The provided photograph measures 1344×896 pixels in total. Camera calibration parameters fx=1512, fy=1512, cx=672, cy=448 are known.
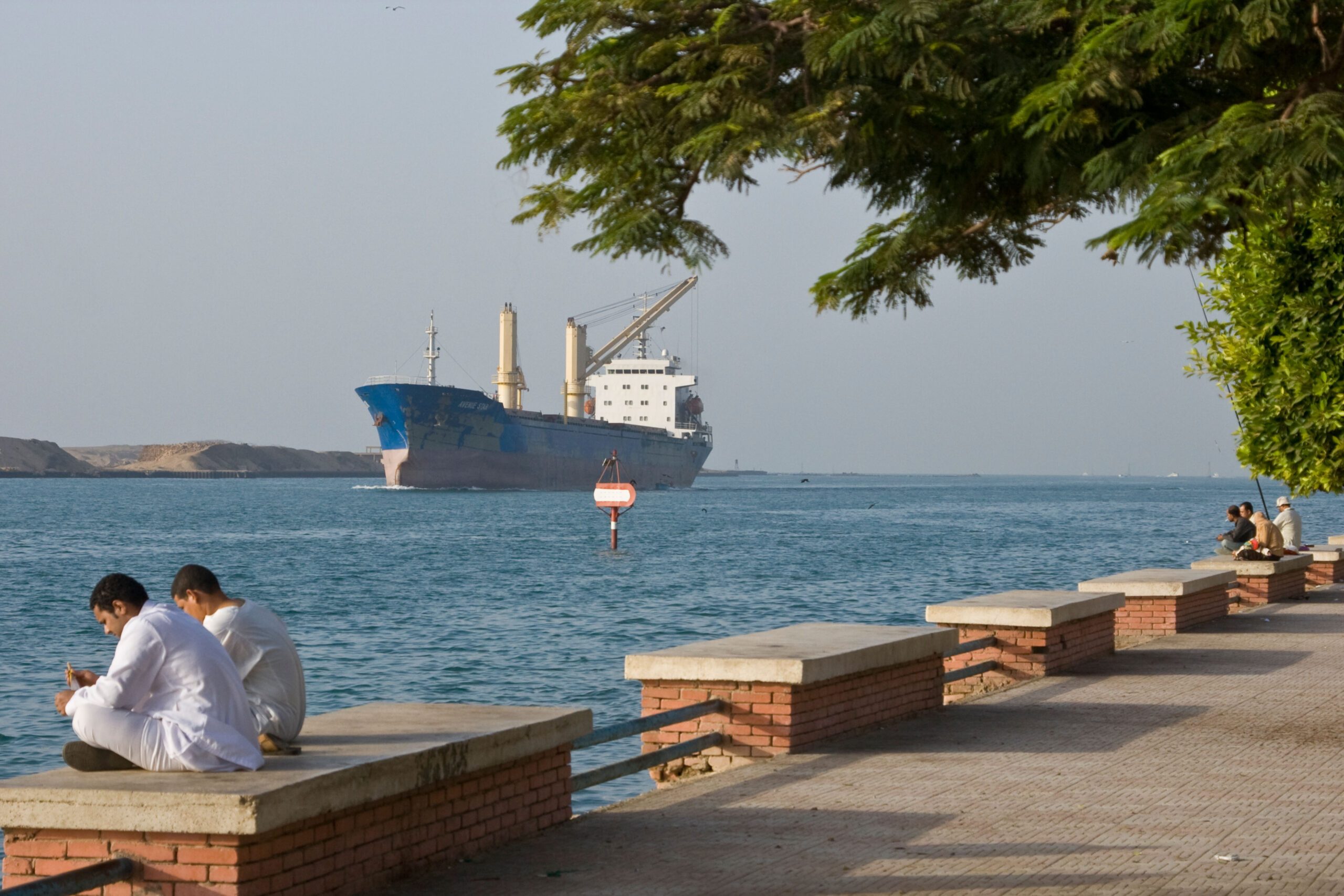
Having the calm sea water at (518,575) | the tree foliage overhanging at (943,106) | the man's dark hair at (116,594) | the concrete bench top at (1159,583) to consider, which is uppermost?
the tree foliage overhanging at (943,106)

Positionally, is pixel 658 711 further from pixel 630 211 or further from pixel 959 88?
pixel 959 88

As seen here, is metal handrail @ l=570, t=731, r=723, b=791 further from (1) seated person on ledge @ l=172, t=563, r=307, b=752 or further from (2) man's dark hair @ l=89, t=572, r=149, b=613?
(2) man's dark hair @ l=89, t=572, r=149, b=613

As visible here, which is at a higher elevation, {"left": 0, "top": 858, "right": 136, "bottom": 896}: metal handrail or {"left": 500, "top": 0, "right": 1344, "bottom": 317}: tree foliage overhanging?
{"left": 500, "top": 0, "right": 1344, "bottom": 317}: tree foliage overhanging

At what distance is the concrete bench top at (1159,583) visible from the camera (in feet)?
47.6

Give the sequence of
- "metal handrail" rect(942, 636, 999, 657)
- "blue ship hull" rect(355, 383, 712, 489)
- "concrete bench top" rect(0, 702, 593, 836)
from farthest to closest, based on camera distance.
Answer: "blue ship hull" rect(355, 383, 712, 489) < "metal handrail" rect(942, 636, 999, 657) < "concrete bench top" rect(0, 702, 593, 836)

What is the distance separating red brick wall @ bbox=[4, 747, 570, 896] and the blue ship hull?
10366 cm

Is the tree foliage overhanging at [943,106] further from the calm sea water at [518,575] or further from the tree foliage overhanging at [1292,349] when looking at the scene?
the tree foliage overhanging at [1292,349]

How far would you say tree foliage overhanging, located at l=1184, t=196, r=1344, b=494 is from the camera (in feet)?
56.4

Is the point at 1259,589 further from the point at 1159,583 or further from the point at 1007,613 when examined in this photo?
the point at 1007,613

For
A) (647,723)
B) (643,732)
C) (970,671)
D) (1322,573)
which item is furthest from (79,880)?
(1322,573)

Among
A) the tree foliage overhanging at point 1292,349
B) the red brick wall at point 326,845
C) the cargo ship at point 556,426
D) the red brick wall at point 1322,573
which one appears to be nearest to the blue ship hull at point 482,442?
the cargo ship at point 556,426

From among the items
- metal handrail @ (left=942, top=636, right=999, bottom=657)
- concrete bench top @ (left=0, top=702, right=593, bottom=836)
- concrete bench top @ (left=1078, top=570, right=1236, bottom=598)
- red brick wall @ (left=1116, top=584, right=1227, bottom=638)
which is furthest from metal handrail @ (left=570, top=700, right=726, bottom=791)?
red brick wall @ (left=1116, top=584, right=1227, bottom=638)

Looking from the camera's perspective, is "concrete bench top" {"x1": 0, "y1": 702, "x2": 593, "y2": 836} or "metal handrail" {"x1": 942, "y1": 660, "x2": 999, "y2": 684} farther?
"metal handrail" {"x1": 942, "y1": 660, "x2": 999, "y2": 684}

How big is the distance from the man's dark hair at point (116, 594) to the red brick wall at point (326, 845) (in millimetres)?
887
